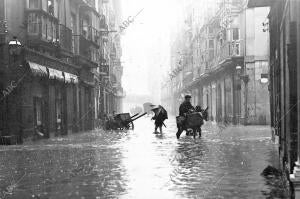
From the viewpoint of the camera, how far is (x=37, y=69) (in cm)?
2344

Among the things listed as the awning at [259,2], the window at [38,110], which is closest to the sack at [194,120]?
the window at [38,110]

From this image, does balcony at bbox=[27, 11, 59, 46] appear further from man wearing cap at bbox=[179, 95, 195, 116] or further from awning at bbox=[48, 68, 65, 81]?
man wearing cap at bbox=[179, 95, 195, 116]

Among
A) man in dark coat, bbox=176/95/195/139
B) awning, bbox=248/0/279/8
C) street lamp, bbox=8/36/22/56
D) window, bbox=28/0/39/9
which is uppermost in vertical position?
window, bbox=28/0/39/9

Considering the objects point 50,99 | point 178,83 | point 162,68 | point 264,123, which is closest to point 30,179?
point 50,99

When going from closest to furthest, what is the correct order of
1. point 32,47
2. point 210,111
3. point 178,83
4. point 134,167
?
point 134,167
point 32,47
point 210,111
point 178,83

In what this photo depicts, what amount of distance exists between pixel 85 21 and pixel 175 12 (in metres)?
70.9

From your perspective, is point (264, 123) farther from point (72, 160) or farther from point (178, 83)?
point (178, 83)

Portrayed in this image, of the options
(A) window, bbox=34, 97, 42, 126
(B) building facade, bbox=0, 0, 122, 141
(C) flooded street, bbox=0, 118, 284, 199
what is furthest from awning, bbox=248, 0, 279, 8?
(A) window, bbox=34, 97, 42, 126

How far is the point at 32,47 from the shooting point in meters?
24.0

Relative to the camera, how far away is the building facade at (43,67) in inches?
869

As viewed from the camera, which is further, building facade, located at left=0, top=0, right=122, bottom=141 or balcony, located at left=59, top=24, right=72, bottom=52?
balcony, located at left=59, top=24, right=72, bottom=52

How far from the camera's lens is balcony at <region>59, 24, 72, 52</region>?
27497mm

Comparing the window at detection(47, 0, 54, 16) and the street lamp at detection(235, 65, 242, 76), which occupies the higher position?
the window at detection(47, 0, 54, 16)

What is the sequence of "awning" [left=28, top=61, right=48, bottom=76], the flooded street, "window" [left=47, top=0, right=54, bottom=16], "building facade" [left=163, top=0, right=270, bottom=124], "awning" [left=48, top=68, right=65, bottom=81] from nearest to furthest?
the flooded street → "awning" [left=28, top=61, right=48, bottom=76] → "awning" [left=48, top=68, right=65, bottom=81] → "window" [left=47, top=0, right=54, bottom=16] → "building facade" [left=163, top=0, right=270, bottom=124]
